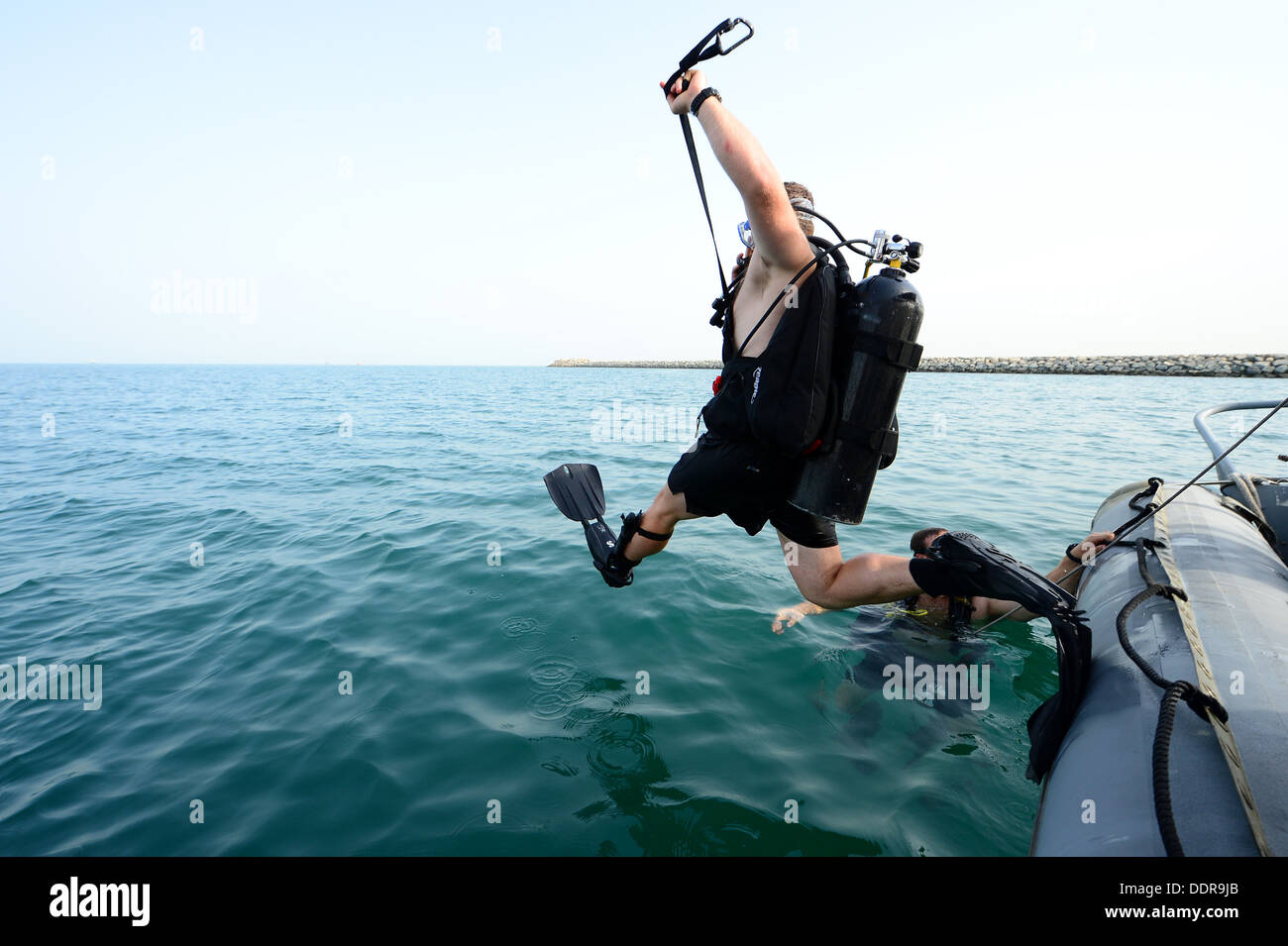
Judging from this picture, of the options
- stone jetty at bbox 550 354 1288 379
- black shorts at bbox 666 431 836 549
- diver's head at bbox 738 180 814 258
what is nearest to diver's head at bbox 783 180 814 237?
diver's head at bbox 738 180 814 258

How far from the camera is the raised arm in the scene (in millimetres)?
2383

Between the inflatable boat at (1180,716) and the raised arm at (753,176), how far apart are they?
2.16m

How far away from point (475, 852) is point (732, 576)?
3.66 metres

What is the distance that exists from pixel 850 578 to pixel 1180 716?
57.5 inches

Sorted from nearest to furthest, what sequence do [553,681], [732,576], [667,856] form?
1. [667,856]
2. [553,681]
3. [732,576]

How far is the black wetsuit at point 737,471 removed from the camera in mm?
3104

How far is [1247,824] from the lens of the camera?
169 centimetres

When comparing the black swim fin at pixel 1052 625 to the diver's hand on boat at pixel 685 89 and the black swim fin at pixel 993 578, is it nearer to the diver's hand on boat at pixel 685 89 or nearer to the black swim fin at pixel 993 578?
the black swim fin at pixel 993 578

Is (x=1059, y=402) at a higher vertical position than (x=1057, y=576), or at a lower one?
higher

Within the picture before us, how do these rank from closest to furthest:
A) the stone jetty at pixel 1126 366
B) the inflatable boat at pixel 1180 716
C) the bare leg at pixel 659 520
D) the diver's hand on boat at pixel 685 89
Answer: the inflatable boat at pixel 1180 716 < the diver's hand on boat at pixel 685 89 < the bare leg at pixel 659 520 < the stone jetty at pixel 1126 366

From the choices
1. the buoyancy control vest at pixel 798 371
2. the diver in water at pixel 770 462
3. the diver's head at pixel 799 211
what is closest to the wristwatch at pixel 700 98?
the diver in water at pixel 770 462

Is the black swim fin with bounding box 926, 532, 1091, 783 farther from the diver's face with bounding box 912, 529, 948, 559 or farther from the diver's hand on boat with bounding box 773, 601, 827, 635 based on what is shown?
the diver's hand on boat with bounding box 773, 601, 827, 635
